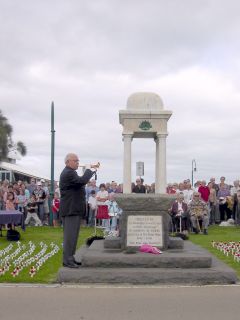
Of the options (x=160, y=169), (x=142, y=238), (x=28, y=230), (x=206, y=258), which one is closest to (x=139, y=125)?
(x=160, y=169)

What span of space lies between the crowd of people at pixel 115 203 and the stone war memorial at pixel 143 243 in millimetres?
7536

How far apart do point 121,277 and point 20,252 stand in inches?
195

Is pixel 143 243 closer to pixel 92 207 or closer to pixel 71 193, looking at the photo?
pixel 71 193

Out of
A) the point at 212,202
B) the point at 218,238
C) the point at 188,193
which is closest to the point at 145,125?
the point at 218,238

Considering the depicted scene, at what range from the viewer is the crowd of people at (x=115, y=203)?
2133cm

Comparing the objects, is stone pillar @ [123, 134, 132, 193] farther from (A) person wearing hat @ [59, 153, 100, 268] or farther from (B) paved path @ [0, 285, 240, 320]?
(B) paved path @ [0, 285, 240, 320]

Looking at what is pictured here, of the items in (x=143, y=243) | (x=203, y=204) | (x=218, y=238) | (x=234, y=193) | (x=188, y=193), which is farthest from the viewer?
(x=234, y=193)

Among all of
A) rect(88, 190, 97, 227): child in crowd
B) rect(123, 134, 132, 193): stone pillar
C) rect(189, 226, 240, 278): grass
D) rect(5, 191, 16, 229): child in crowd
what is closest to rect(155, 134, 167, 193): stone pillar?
rect(123, 134, 132, 193): stone pillar

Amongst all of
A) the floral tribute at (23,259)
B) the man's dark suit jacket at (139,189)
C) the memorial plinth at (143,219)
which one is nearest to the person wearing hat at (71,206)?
the floral tribute at (23,259)

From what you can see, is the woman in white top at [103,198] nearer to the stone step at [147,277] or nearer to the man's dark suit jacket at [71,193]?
the man's dark suit jacket at [71,193]

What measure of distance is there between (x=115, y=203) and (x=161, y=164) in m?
8.51

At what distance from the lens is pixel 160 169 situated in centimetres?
1312

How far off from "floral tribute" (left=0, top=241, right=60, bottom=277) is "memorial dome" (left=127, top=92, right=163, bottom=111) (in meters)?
3.69

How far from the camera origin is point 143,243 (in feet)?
39.1
